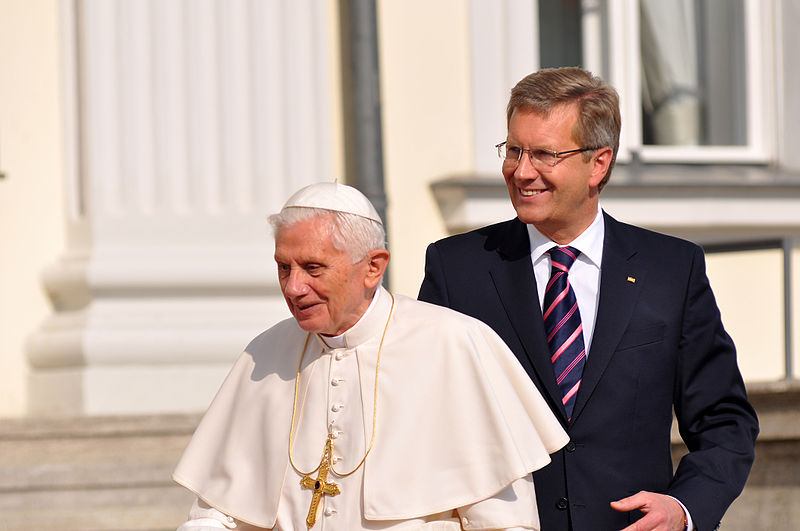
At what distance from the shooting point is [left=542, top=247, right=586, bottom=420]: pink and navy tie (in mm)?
2766

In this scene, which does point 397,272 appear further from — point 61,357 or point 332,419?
point 332,419

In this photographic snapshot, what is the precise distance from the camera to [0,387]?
18.6ft

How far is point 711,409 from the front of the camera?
283 cm

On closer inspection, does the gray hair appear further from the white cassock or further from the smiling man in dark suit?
the smiling man in dark suit

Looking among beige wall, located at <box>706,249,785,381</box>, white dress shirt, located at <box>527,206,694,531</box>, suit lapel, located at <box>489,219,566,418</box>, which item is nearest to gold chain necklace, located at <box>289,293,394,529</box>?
suit lapel, located at <box>489,219,566,418</box>

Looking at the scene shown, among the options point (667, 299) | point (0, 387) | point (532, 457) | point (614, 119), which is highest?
point (614, 119)

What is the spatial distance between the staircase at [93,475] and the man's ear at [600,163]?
241cm

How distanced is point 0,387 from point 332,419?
11.3 feet

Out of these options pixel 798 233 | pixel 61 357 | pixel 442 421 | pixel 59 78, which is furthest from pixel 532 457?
pixel 798 233

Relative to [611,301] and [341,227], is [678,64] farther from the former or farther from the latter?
[341,227]

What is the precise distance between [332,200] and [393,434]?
521 mm

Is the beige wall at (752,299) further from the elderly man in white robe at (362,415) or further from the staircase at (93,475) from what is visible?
the elderly man in white robe at (362,415)

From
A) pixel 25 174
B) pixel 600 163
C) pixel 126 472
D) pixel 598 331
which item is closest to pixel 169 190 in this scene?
pixel 25 174

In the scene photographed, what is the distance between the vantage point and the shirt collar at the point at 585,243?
2887 mm
